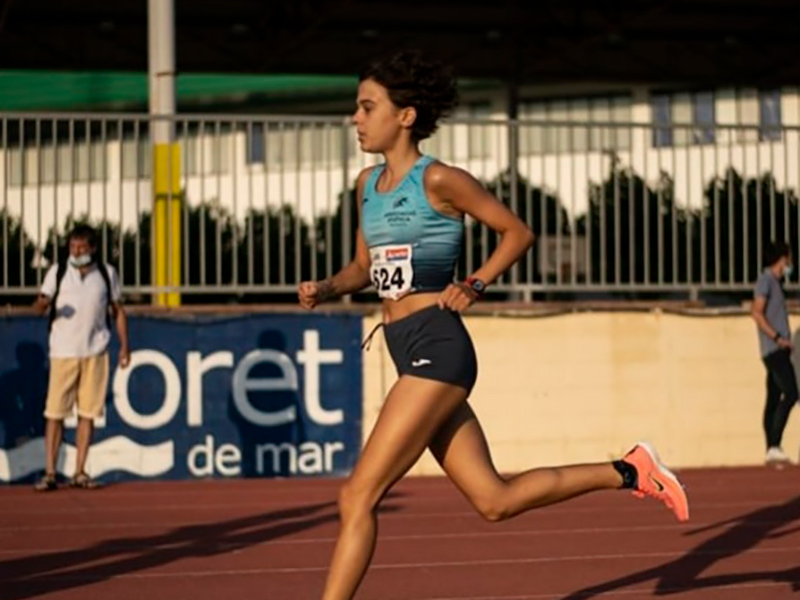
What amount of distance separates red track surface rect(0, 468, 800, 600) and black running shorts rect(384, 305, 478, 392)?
2.44 metres

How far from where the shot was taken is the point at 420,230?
7438mm

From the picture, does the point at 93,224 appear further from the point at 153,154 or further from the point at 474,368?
the point at 474,368

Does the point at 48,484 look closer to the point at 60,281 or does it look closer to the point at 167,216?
the point at 60,281

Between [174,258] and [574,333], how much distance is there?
3444 mm

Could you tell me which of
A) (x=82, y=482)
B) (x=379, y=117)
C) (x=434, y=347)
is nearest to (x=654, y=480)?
(x=434, y=347)

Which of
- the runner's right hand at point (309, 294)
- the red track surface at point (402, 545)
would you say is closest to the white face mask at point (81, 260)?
the red track surface at point (402, 545)

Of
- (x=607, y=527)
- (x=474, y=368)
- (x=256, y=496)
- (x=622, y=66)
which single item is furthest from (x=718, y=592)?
(x=622, y=66)

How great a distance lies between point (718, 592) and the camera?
381 inches

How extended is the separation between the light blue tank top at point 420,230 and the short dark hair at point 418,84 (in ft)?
0.54

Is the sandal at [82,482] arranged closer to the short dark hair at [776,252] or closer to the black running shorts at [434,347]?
the short dark hair at [776,252]

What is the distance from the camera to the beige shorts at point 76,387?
53.5 feet

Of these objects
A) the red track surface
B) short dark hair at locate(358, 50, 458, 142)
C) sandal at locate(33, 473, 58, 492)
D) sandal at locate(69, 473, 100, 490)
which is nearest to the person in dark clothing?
the red track surface

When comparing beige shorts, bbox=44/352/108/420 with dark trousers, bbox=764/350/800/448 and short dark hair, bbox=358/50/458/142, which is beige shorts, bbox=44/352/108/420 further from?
short dark hair, bbox=358/50/458/142

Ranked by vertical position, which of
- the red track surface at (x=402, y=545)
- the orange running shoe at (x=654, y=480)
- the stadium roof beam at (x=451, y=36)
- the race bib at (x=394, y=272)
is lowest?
the red track surface at (x=402, y=545)
